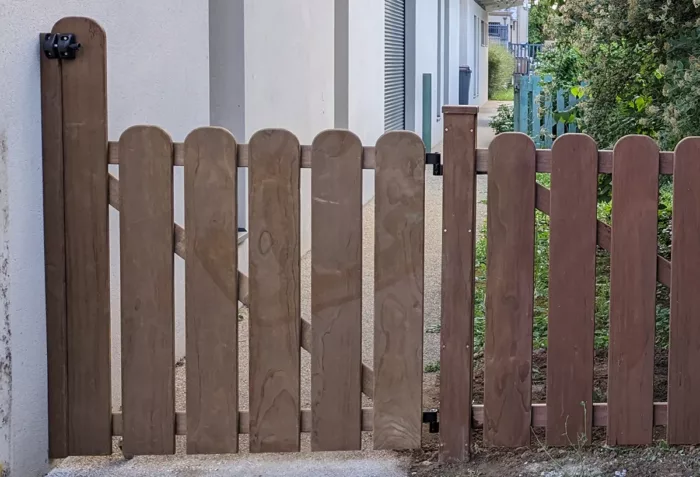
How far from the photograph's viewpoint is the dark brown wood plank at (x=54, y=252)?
3.93 meters

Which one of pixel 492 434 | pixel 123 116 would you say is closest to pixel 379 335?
pixel 492 434

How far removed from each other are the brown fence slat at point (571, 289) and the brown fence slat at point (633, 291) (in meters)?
0.09

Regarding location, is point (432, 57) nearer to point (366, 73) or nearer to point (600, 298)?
point (366, 73)

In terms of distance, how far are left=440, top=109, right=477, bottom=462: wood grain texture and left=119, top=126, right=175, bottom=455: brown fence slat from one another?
1059 millimetres

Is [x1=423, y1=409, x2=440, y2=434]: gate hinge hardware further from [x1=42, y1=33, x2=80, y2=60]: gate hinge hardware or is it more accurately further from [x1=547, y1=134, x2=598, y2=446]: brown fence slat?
[x1=42, y1=33, x2=80, y2=60]: gate hinge hardware

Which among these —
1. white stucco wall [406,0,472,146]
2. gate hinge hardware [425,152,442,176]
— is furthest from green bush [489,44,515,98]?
gate hinge hardware [425,152,442,176]

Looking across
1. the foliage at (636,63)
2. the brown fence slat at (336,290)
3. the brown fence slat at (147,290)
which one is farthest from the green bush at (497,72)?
the brown fence slat at (147,290)

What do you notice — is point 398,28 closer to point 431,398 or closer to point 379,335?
point 431,398

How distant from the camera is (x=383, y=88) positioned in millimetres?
14297

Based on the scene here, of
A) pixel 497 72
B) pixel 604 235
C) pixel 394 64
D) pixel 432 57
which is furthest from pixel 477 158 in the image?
pixel 497 72

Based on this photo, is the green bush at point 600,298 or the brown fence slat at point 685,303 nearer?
the brown fence slat at point 685,303

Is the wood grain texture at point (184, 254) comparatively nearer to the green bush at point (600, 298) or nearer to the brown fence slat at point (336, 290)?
the brown fence slat at point (336, 290)

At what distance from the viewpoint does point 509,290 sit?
4055 millimetres

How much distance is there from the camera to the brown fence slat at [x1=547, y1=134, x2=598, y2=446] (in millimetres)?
3980
